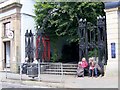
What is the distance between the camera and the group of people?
1892 cm

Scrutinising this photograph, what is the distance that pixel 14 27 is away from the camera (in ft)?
86.8

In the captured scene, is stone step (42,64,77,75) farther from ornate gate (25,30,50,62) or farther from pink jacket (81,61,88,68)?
ornate gate (25,30,50,62)

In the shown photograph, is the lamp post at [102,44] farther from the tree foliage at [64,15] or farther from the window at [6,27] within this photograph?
the window at [6,27]

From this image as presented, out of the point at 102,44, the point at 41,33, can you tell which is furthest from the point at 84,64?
the point at 41,33

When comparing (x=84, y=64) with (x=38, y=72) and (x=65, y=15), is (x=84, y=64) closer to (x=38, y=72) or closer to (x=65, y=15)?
(x=38, y=72)

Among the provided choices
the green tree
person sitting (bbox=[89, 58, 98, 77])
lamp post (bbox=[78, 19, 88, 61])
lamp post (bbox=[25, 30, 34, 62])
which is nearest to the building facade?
the green tree

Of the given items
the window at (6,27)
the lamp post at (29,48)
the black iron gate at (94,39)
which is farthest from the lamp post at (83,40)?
the window at (6,27)

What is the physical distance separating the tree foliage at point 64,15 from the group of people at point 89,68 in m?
4.05

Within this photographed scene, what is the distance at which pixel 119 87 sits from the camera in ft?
43.1

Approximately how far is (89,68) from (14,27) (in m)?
9.92

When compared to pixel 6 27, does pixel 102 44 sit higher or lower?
lower

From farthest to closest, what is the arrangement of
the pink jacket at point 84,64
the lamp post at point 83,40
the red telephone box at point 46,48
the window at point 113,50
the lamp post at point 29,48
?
1. the red telephone box at point 46,48
2. the lamp post at point 29,48
3. the lamp post at point 83,40
4. the pink jacket at point 84,64
5. the window at point 113,50

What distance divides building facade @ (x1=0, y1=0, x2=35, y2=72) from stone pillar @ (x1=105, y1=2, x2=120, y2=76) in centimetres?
970

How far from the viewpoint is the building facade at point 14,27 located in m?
26.4
